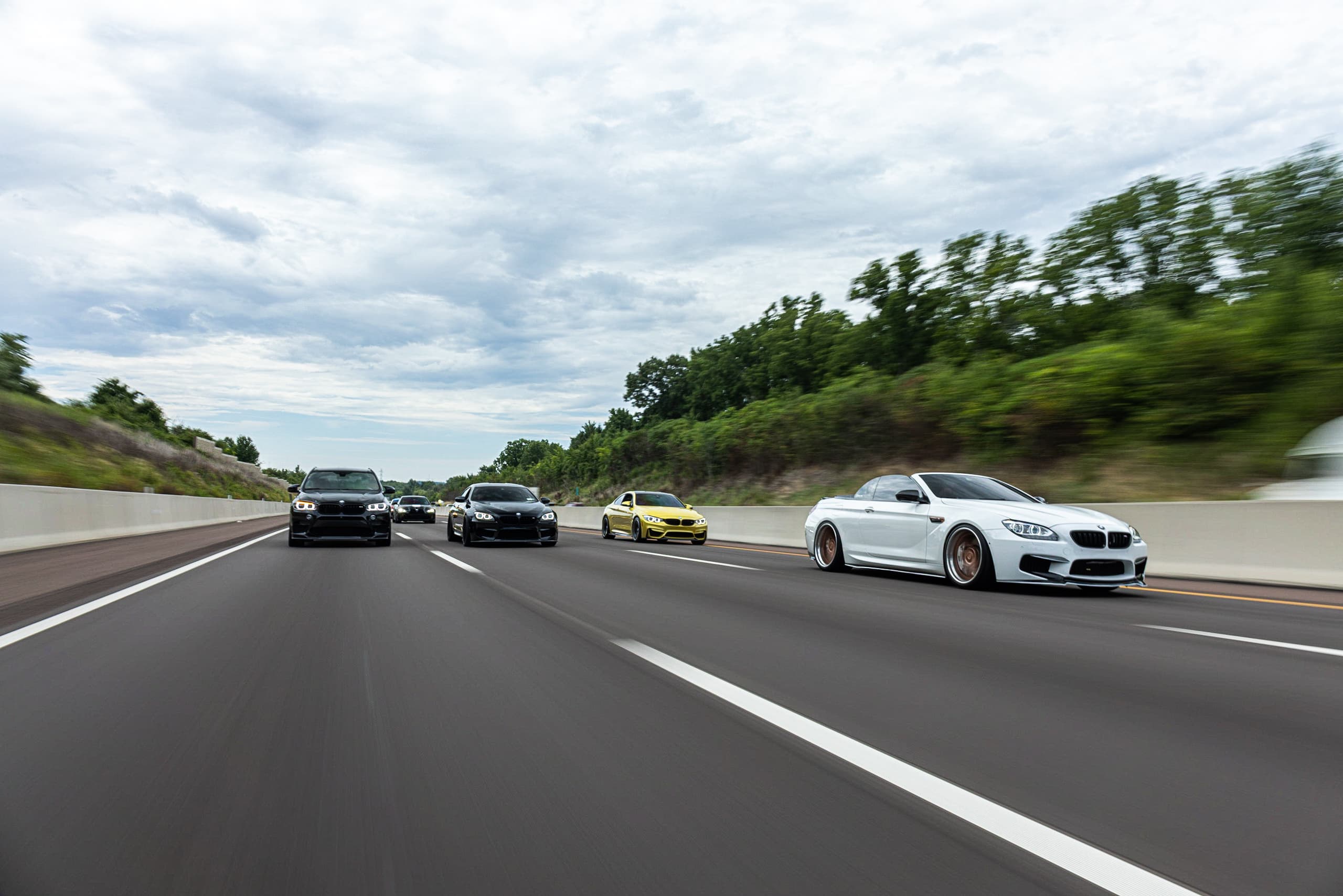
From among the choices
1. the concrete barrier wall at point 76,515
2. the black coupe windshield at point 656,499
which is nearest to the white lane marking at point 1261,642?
the concrete barrier wall at point 76,515

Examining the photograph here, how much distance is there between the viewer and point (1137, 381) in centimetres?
2362

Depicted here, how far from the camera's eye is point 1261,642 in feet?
23.8

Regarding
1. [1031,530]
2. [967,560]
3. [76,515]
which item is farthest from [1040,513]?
[76,515]

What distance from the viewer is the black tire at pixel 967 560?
11.2m

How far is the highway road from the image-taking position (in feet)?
9.48

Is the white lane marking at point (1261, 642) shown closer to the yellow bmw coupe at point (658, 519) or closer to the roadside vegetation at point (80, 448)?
the yellow bmw coupe at point (658, 519)

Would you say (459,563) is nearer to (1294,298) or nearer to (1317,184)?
(1294,298)

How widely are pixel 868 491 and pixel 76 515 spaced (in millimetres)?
17188

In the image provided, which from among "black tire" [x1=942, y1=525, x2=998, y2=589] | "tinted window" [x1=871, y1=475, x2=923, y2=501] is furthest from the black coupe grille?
"tinted window" [x1=871, y1=475, x2=923, y2=501]

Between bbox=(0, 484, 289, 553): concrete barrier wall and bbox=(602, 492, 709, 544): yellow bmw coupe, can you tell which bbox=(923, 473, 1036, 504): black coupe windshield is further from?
bbox=(0, 484, 289, 553): concrete barrier wall

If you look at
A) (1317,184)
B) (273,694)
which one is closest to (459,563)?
(273,694)

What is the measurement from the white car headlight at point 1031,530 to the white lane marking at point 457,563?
6717 millimetres

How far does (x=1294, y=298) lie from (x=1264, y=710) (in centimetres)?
1894

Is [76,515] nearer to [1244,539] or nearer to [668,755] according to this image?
[668,755]
